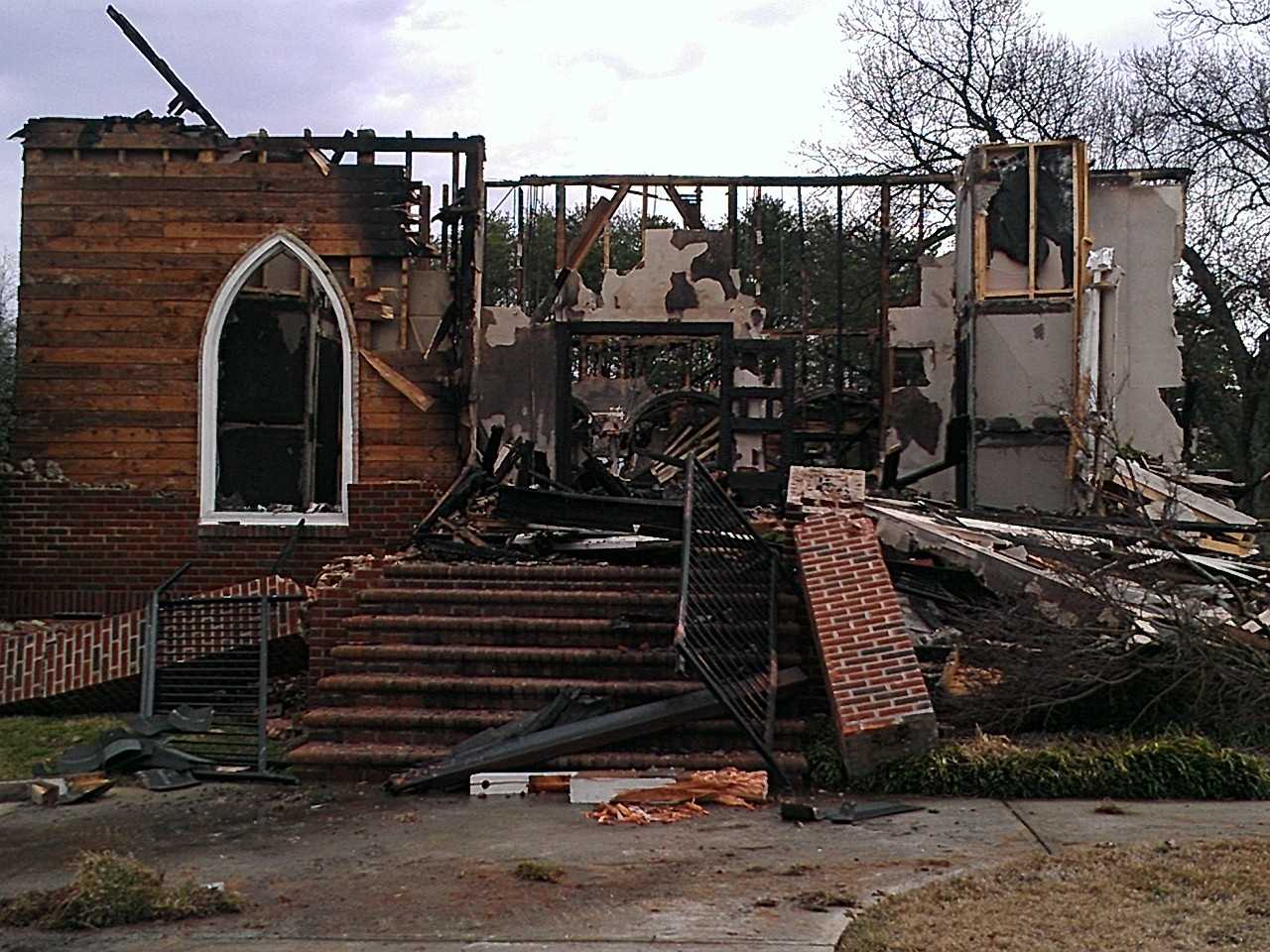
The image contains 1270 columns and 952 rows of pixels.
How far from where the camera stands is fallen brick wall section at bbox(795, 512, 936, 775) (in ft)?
25.9

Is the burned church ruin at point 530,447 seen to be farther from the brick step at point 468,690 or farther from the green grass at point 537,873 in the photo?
the green grass at point 537,873

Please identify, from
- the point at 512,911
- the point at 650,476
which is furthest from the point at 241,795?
the point at 650,476

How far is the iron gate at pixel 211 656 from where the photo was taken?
9.62m

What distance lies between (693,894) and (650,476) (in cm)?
1426

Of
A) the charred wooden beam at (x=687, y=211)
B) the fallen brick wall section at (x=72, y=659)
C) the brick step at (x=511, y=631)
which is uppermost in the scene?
the charred wooden beam at (x=687, y=211)

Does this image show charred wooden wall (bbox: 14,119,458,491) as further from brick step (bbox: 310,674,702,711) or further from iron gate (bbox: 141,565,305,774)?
brick step (bbox: 310,674,702,711)

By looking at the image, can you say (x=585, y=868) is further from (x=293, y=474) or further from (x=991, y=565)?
(x=293, y=474)

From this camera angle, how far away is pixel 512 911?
552cm

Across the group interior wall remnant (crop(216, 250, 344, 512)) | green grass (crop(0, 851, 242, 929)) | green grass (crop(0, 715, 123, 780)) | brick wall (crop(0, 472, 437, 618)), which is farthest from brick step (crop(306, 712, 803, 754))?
interior wall remnant (crop(216, 250, 344, 512))

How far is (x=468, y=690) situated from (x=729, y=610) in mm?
1676

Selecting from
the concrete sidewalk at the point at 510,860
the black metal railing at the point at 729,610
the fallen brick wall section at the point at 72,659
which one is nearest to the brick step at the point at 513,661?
the black metal railing at the point at 729,610

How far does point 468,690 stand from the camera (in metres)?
8.85

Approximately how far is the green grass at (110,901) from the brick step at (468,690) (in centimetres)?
317

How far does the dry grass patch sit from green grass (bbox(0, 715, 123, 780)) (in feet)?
19.7
